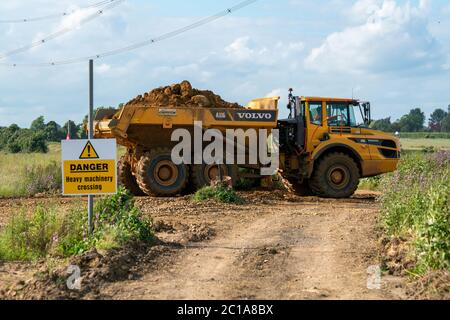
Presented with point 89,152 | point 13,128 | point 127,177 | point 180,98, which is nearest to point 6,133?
point 13,128

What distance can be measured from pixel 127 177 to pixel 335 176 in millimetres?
6022

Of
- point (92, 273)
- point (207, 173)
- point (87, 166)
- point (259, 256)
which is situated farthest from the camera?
point (207, 173)

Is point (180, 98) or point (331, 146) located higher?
point (180, 98)

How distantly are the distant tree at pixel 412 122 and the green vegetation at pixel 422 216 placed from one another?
8563cm

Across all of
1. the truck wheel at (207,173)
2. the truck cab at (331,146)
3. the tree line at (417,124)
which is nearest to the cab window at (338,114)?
the truck cab at (331,146)

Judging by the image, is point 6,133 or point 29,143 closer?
point 29,143

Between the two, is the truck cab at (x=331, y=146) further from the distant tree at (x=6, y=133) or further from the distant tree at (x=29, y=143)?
the distant tree at (x=6, y=133)

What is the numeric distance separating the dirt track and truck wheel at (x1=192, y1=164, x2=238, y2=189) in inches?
124

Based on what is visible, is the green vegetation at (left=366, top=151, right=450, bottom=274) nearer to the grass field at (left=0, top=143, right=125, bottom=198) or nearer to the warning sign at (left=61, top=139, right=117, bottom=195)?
the warning sign at (left=61, top=139, right=117, bottom=195)

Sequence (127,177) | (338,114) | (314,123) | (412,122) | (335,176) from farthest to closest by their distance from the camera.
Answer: (412,122), (127,177), (335,176), (338,114), (314,123)

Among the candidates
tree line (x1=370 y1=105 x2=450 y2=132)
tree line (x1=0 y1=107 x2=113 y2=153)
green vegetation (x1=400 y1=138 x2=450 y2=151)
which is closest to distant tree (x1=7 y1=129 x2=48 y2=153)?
tree line (x1=0 y1=107 x2=113 y2=153)

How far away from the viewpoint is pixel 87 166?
11.4 metres

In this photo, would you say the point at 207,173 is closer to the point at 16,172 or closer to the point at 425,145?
the point at 16,172
